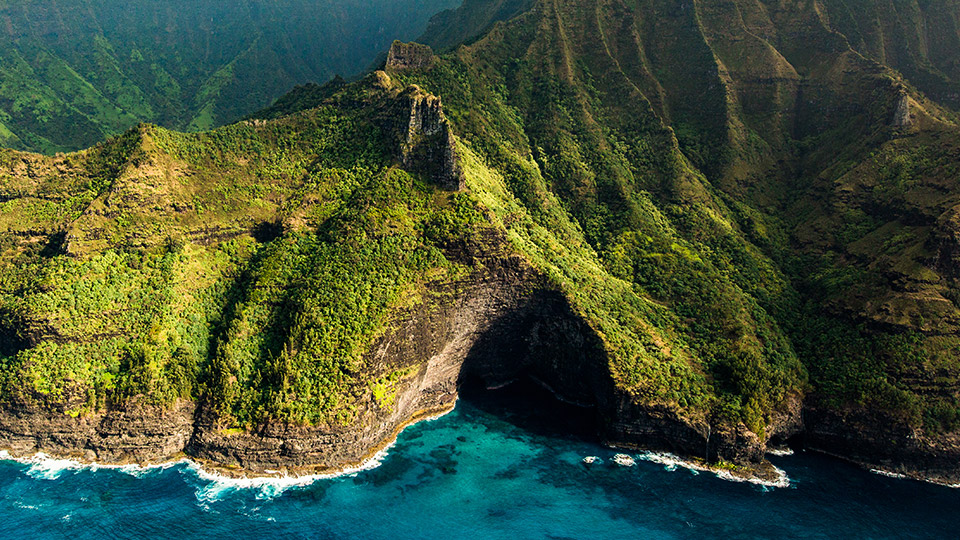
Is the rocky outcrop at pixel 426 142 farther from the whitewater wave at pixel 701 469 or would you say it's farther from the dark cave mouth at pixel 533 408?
the whitewater wave at pixel 701 469

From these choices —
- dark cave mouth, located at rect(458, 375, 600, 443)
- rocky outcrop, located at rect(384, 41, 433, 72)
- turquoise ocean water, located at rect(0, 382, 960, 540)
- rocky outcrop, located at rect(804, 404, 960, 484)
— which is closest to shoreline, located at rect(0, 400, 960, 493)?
turquoise ocean water, located at rect(0, 382, 960, 540)

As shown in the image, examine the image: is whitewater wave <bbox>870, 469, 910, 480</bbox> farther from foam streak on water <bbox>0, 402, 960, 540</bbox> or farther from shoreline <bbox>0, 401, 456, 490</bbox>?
shoreline <bbox>0, 401, 456, 490</bbox>

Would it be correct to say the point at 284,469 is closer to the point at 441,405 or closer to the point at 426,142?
the point at 441,405

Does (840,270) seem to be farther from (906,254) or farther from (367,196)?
(367,196)

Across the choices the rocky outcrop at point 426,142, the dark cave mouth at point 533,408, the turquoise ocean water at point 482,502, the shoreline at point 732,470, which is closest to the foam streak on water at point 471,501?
the turquoise ocean water at point 482,502

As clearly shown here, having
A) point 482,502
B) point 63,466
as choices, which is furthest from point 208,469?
point 482,502
